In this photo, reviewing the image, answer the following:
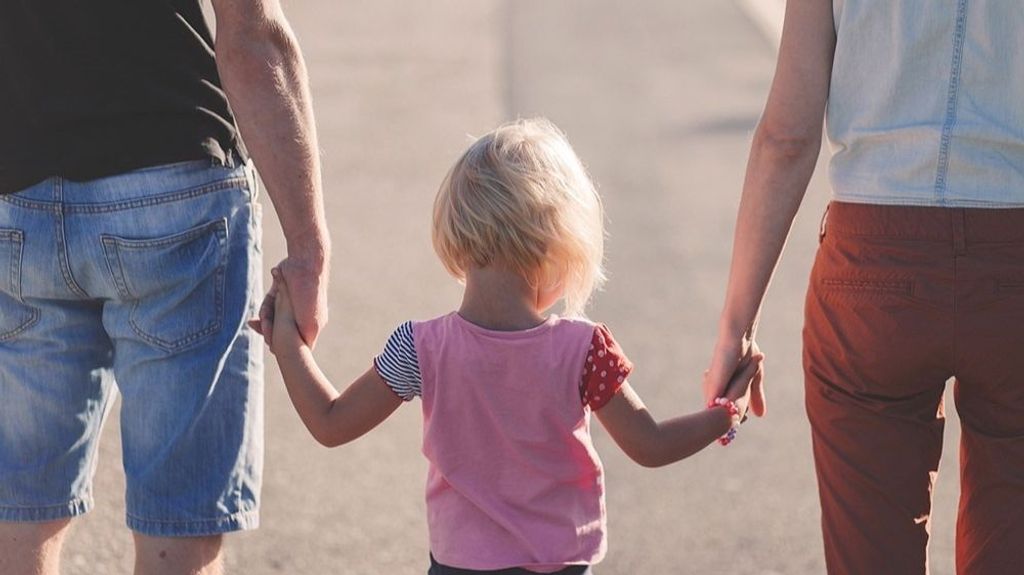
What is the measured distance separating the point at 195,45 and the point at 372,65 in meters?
11.8

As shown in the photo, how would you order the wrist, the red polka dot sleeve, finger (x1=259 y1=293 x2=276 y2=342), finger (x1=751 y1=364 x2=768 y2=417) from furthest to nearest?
1. finger (x1=751 y1=364 x2=768 y2=417)
2. the wrist
3. finger (x1=259 y1=293 x2=276 y2=342)
4. the red polka dot sleeve

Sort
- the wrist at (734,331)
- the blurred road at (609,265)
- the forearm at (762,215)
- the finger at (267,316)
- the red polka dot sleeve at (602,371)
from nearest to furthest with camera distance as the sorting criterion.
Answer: the red polka dot sleeve at (602,371), the finger at (267,316), the forearm at (762,215), the wrist at (734,331), the blurred road at (609,265)

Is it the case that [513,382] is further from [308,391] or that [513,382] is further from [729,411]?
[729,411]

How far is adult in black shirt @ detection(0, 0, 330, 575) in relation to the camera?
3.04 meters

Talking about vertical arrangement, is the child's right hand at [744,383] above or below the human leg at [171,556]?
above

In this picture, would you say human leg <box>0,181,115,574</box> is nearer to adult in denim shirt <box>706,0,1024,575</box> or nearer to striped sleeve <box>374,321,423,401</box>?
striped sleeve <box>374,321,423,401</box>

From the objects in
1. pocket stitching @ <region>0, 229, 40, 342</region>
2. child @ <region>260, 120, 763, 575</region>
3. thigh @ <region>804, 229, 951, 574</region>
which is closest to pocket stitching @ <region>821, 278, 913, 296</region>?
thigh @ <region>804, 229, 951, 574</region>

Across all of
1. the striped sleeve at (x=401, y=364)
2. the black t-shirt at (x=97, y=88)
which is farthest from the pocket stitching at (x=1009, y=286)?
the black t-shirt at (x=97, y=88)

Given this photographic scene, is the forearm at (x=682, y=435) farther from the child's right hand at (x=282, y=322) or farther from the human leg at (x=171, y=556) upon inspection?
the human leg at (x=171, y=556)

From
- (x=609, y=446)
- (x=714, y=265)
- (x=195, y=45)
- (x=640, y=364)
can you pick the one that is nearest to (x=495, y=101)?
(x=714, y=265)

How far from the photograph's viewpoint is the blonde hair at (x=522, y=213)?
2932 millimetres

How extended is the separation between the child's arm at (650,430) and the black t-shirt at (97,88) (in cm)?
85

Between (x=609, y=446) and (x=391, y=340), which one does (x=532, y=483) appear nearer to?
(x=391, y=340)

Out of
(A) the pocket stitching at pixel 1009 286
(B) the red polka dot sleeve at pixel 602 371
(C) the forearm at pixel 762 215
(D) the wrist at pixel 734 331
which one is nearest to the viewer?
(B) the red polka dot sleeve at pixel 602 371
